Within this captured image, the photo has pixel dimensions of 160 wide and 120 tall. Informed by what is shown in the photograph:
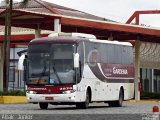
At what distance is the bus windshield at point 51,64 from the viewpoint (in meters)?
30.2

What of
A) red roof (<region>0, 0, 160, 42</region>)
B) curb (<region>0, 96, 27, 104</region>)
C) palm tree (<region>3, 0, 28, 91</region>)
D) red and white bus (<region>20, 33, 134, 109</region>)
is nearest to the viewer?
red and white bus (<region>20, 33, 134, 109</region>)

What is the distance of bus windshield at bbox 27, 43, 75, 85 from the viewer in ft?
99.2

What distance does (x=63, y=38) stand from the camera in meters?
31.0

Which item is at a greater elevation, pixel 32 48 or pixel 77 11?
pixel 77 11

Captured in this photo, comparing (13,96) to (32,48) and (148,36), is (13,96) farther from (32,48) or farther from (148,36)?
(148,36)

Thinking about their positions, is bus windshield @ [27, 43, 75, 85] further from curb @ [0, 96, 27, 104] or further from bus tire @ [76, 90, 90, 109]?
curb @ [0, 96, 27, 104]

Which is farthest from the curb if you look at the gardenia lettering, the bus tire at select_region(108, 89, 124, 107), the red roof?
the gardenia lettering

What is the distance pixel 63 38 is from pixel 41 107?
11.5 ft

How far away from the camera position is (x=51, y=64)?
30453 mm

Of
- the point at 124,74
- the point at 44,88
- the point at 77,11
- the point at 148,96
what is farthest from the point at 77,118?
the point at 77,11

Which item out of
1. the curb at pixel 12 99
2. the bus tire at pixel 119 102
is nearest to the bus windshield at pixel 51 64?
the bus tire at pixel 119 102

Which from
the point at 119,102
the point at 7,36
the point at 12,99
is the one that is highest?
the point at 7,36

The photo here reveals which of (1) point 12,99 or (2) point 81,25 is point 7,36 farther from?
(1) point 12,99

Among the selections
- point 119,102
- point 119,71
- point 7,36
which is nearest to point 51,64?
point 119,71
